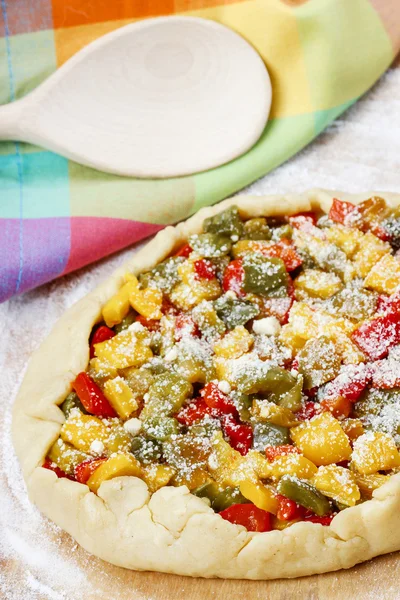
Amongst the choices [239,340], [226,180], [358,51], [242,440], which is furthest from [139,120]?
[242,440]

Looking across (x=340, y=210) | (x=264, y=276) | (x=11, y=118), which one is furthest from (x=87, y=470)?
(x=11, y=118)

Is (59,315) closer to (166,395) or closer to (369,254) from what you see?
(166,395)

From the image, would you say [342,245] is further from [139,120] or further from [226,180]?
[139,120]

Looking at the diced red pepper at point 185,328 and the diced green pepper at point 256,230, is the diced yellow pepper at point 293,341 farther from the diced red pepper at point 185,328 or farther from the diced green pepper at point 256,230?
the diced green pepper at point 256,230

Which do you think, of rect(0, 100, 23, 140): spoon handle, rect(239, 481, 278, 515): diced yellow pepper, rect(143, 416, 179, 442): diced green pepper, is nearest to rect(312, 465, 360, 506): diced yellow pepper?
rect(239, 481, 278, 515): diced yellow pepper

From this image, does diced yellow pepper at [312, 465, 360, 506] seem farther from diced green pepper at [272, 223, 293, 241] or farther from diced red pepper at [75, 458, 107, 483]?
diced green pepper at [272, 223, 293, 241]

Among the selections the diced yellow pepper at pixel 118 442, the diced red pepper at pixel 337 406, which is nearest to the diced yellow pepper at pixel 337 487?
the diced red pepper at pixel 337 406

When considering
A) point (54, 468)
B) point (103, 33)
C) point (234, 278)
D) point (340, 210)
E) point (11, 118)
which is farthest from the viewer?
point (103, 33)
